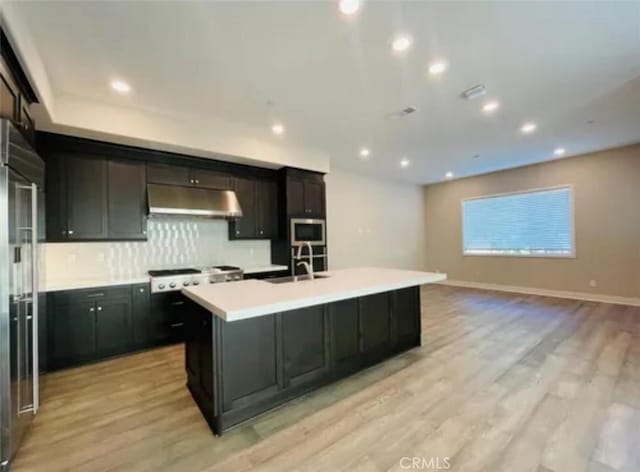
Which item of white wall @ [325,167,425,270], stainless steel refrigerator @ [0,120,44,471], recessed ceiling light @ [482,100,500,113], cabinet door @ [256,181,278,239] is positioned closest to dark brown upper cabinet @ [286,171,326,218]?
cabinet door @ [256,181,278,239]

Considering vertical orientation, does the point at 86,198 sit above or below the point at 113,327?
above

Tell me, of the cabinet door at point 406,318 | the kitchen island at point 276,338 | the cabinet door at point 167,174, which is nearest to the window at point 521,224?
the cabinet door at point 406,318

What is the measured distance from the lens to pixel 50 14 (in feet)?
6.76

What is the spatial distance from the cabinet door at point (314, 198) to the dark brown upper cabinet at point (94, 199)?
247 centimetres

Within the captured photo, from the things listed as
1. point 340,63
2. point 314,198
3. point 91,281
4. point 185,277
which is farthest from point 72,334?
point 340,63

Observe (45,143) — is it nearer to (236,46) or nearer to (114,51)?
(114,51)

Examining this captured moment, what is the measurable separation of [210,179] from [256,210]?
2.81 feet

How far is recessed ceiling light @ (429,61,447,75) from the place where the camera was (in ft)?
8.98

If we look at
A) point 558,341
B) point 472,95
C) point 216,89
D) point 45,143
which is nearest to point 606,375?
point 558,341

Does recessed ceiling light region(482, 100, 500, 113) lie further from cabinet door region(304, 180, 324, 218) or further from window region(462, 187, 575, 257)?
window region(462, 187, 575, 257)

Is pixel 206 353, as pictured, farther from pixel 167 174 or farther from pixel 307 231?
pixel 307 231

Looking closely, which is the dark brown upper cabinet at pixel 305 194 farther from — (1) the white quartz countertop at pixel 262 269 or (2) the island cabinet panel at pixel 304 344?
(2) the island cabinet panel at pixel 304 344

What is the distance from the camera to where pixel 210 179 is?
4.45m

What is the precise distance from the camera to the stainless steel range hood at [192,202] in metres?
3.87
